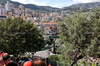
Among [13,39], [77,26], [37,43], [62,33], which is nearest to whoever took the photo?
[77,26]

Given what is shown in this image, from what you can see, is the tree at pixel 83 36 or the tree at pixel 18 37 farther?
the tree at pixel 18 37

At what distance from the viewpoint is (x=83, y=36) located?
9172 mm

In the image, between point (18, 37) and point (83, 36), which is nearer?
point (83, 36)

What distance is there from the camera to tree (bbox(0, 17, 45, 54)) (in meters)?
16.1

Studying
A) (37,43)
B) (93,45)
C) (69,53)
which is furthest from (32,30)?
(93,45)

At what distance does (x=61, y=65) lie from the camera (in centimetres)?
1128

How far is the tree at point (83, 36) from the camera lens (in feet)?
29.1

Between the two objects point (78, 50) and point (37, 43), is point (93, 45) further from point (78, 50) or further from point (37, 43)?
point (37, 43)

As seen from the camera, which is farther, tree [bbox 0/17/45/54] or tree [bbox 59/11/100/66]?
tree [bbox 0/17/45/54]

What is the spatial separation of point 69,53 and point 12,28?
10.2 meters

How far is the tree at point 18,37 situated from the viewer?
16141 millimetres

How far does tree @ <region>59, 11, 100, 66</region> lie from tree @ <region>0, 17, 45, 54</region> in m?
8.09

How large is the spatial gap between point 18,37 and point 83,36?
1018 cm

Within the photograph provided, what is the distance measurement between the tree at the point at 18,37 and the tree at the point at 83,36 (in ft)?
26.6
